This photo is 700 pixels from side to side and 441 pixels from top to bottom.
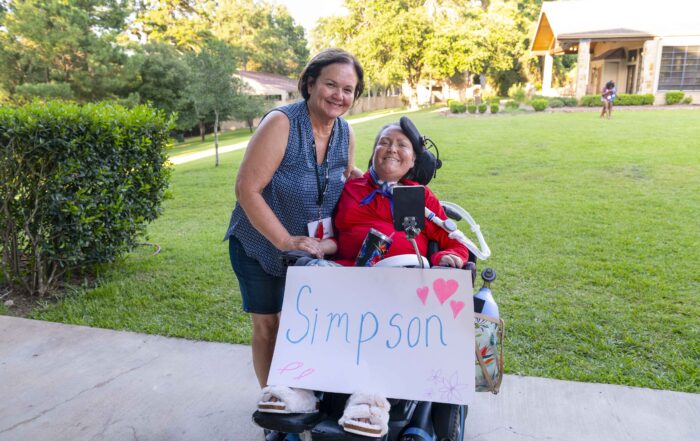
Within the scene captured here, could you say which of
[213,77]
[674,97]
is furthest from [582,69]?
[213,77]

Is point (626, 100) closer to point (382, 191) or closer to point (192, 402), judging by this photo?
point (382, 191)

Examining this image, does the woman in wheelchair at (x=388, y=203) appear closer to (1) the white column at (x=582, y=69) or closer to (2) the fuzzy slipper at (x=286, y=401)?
(2) the fuzzy slipper at (x=286, y=401)

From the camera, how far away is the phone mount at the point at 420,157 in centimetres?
235

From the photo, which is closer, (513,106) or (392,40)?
(513,106)

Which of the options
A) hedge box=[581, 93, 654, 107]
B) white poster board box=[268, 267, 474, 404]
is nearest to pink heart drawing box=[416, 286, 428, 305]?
white poster board box=[268, 267, 474, 404]

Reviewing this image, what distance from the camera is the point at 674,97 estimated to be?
23219mm

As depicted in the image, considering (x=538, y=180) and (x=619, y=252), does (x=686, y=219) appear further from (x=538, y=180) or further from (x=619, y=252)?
(x=538, y=180)

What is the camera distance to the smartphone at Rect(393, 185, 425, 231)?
1.76 metres

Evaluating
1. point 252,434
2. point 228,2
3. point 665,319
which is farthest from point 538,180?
point 228,2

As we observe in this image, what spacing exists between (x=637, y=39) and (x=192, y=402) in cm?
2929

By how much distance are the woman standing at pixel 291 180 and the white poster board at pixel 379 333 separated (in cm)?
33

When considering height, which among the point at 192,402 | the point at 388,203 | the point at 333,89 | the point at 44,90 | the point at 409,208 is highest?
the point at 44,90

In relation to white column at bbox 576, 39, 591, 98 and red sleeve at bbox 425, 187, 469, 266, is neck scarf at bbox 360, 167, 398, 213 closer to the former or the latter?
red sleeve at bbox 425, 187, 469, 266

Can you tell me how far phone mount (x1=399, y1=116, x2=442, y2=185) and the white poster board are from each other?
732 millimetres
